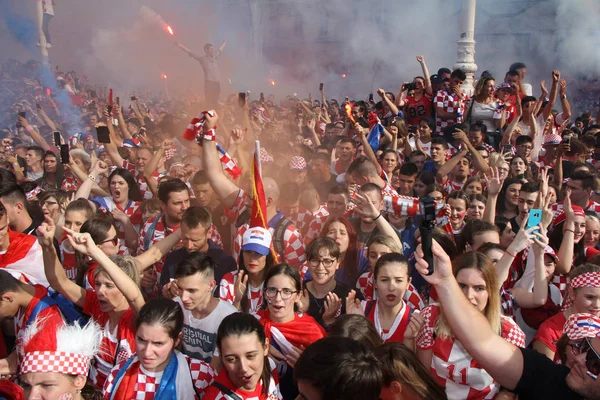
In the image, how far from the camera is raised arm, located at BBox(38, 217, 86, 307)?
284 cm

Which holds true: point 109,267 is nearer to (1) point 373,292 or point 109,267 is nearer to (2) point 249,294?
(2) point 249,294

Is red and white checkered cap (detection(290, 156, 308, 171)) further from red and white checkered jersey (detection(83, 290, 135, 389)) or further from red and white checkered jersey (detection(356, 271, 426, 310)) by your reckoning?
red and white checkered jersey (detection(83, 290, 135, 389))

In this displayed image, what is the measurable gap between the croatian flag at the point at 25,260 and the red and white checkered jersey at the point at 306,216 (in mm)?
2058

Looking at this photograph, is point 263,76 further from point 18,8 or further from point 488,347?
point 488,347

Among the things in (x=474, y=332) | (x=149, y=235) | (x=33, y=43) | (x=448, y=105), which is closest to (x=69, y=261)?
(x=149, y=235)

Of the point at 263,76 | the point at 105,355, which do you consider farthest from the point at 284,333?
the point at 263,76

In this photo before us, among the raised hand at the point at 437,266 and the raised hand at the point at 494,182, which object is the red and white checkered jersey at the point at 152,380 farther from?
the raised hand at the point at 494,182

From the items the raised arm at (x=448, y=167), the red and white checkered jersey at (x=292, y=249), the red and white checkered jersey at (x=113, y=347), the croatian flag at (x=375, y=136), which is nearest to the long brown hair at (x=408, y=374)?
the red and white checkered jersey at (x=113, y=347)

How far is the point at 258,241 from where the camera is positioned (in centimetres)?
330

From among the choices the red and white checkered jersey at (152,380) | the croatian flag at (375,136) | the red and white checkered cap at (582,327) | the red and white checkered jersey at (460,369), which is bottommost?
the red and white checkered jersey at (152,380)

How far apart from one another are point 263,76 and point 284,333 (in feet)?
54.2

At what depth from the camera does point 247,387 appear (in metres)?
2.35

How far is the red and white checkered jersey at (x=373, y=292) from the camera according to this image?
3.18 metres

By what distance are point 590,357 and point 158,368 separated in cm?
177
